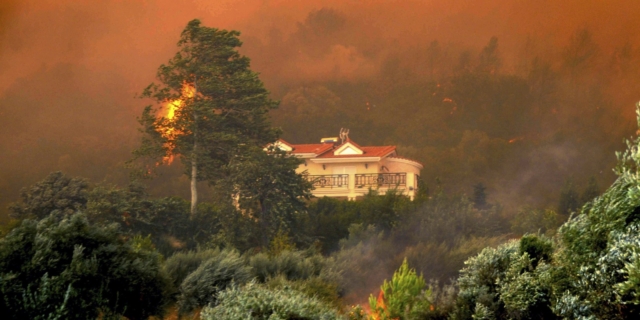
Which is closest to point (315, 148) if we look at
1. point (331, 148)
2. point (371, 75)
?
point (331, 148)

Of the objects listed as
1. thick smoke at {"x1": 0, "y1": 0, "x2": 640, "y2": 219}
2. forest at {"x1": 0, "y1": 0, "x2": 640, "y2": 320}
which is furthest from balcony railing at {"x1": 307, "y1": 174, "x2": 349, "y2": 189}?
thick smoke at {"x1": 0, "y1": 0, "x2": 640, "y2": 219}

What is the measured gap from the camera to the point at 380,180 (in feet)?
110

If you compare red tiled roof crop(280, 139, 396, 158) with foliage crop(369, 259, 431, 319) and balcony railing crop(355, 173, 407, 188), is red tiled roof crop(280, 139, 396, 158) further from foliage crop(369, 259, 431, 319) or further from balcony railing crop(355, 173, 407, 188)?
foliage crop(369, 259, 431, 319)

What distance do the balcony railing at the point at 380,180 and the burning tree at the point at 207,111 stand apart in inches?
191

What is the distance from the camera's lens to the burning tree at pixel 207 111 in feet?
103

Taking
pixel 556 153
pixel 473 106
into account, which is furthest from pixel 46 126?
pixel 556 153

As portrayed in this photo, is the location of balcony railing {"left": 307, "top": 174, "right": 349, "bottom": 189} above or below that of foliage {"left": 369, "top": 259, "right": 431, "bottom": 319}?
above

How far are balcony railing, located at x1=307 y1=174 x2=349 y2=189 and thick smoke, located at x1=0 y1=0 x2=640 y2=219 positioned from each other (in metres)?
9.30

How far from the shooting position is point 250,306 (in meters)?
11.3

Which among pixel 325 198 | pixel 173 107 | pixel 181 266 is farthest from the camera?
pixel 173 107

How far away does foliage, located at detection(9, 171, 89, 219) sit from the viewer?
89.6 ft

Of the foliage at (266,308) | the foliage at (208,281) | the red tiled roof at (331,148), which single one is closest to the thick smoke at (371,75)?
the red tiled roof at (331,148)

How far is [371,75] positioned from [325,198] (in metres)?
21.3

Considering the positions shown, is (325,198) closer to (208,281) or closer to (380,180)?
(380,180)
